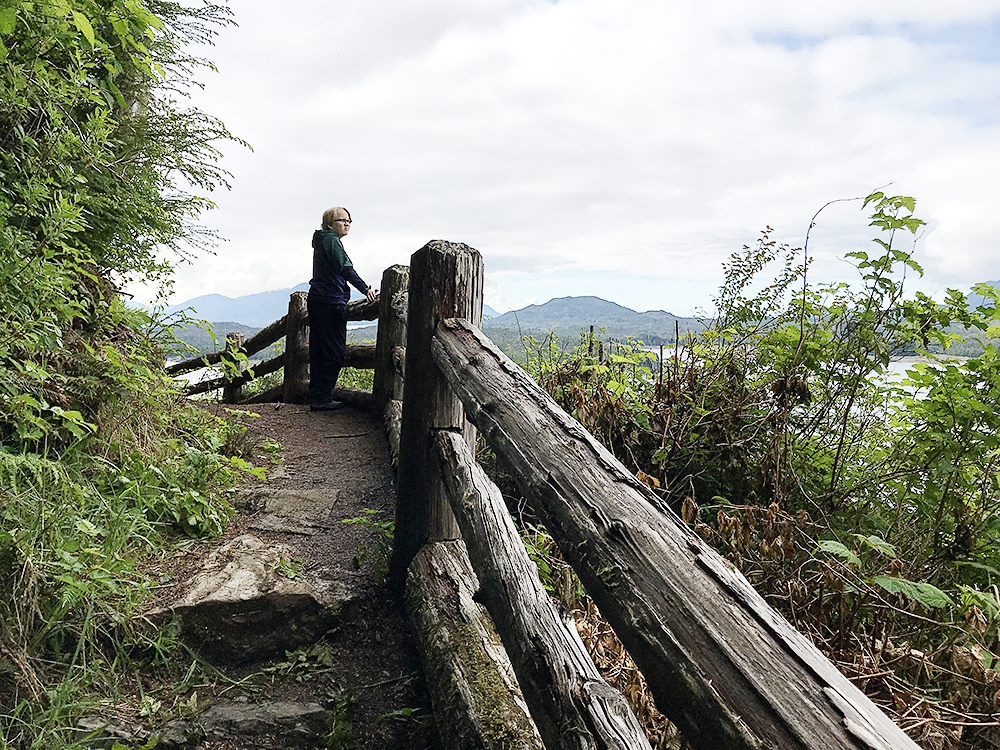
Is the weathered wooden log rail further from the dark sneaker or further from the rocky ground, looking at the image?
the dark sneaker

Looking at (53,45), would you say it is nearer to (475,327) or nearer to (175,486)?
(175,486)

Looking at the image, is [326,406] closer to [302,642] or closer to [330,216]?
[330,216]

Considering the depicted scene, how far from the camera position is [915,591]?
220 cm

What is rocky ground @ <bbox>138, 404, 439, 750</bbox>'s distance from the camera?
2139 mm

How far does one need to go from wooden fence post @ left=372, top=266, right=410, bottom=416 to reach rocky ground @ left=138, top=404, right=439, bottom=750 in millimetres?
1987

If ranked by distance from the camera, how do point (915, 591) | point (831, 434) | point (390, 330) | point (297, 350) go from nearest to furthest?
point (915, 591)
point (831, 434)
point (390, 330)
point (297, 350)

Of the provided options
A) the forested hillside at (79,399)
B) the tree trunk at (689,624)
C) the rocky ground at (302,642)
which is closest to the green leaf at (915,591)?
the tree trunk at (689,624)

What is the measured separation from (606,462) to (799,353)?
2.85 m

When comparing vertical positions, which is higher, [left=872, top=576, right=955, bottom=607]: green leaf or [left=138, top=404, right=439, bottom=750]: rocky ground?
[left=872, top=576, right=955, bottom=607]: green leaf

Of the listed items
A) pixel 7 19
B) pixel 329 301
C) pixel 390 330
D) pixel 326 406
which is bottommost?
pixel 326 406

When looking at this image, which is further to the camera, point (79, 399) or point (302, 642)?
point (79, 399)

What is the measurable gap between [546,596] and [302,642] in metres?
1.18

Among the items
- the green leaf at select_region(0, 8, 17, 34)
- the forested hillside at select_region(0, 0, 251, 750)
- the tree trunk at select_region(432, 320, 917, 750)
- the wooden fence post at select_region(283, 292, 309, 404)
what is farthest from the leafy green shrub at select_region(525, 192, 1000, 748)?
the wooden fence post at select_region(283, 292, 309, 404)

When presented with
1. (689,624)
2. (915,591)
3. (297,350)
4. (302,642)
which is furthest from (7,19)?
(297,350)
